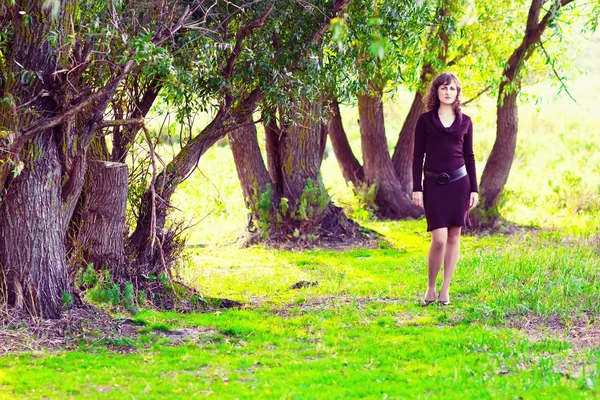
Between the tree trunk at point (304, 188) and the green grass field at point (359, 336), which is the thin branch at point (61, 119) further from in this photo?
the tree trunk at point (304, 188)

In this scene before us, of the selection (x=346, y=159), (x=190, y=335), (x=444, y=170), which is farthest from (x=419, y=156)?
(x=346, y=159)

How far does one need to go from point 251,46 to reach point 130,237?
7.43ft

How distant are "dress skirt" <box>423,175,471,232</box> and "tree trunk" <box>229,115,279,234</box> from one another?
5.39 meters

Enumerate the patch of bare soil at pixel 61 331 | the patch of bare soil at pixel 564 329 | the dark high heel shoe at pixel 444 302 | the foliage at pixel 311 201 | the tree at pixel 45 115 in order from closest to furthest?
1. the patch of bare soil at pixel 61 331
2. the patch of bare soil at pixel 564 329
3. the tree at pixel 45 115
4. the dark high heel shoe at pixel 444 302
5. the foliage at pixel 311 201

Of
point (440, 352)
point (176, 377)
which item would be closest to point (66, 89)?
point (176, 377)

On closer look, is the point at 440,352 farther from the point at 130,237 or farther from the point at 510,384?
the point at 130,237

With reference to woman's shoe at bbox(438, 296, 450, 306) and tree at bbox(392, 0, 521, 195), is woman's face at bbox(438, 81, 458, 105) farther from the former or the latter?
tree at bbox(392, 0, 521, 195)

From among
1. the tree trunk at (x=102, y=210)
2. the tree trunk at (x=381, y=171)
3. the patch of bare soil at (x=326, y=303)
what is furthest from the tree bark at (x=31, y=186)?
the tree trunk at (x=381, y=171)

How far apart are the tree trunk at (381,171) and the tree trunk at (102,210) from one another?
28.7 ft

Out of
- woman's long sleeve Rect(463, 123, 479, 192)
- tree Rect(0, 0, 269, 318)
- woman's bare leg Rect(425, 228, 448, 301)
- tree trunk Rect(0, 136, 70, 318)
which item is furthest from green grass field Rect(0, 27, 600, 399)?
woman's long sleeve Rect(463, 123, 479, 192)

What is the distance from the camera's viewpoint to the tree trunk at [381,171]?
16.0m

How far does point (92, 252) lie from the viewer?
785 centimetres

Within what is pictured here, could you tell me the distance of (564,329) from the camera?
6.71m

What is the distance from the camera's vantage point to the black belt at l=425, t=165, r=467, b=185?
297 inches
